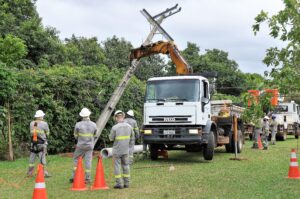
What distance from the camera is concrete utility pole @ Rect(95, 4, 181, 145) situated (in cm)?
1970

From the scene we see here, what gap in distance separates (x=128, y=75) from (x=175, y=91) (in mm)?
4867

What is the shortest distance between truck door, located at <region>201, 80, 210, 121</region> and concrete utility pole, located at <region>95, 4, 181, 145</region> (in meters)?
4.47

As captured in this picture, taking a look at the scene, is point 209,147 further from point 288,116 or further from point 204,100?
point 288,116

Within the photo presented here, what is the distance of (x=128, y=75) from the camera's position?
803 inches

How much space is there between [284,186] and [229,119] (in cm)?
869

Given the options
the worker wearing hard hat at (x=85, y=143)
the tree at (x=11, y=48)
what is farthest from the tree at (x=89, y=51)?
the worker wearing hard hat at (x=85, y=143)

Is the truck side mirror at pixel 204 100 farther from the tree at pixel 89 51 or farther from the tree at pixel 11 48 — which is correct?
the tree at pixel 89 51

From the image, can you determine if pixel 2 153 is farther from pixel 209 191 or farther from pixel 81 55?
pixel 81 55

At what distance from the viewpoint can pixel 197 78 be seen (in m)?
16.0

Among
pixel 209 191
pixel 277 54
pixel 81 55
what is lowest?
pixel 209 191

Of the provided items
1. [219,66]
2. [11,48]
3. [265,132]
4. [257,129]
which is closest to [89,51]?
[11,48]

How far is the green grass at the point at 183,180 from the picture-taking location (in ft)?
32.0

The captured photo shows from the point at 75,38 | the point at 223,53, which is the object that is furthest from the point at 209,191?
the point at 223,53

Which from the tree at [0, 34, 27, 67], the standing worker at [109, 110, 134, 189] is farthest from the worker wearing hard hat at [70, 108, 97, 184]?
the tree at [0, 34, 27, 67]
